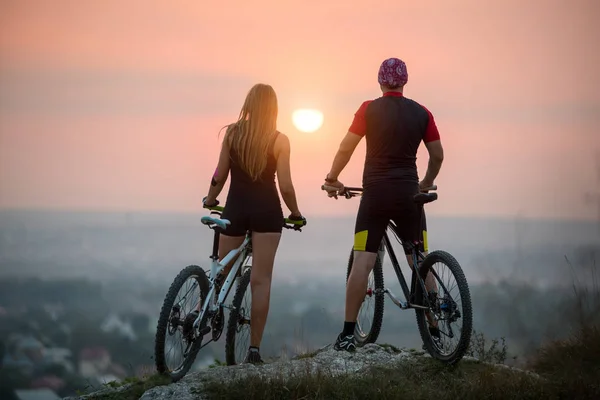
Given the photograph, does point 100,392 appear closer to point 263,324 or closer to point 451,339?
point 263,324

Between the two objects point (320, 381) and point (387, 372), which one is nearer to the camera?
point (320, 381)

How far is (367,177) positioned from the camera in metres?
8.22

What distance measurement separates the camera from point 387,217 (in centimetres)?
823

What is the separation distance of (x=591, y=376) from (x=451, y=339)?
132cm

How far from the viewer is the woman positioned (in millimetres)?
7809

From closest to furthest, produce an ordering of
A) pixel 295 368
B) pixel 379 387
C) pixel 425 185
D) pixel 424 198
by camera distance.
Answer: pixel 379 387 < pixel 295 368 < pixel 424 198 < pixel 425 185

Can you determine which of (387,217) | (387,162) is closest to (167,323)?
(387,217)

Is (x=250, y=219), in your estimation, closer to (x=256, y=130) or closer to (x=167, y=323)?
(x=256, y=130)

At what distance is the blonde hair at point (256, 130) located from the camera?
7.79 meters

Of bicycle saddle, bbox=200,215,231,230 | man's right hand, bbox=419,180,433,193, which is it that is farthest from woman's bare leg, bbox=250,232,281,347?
man's right hand, bbox=419,180,433,193

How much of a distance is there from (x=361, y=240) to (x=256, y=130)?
157 centimetres

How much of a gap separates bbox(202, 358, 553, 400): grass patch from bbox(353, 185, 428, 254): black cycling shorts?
1.33 meters

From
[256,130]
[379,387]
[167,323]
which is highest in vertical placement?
[256,130]

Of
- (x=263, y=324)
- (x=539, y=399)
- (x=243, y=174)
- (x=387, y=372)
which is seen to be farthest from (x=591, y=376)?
(x=243, y=174)
